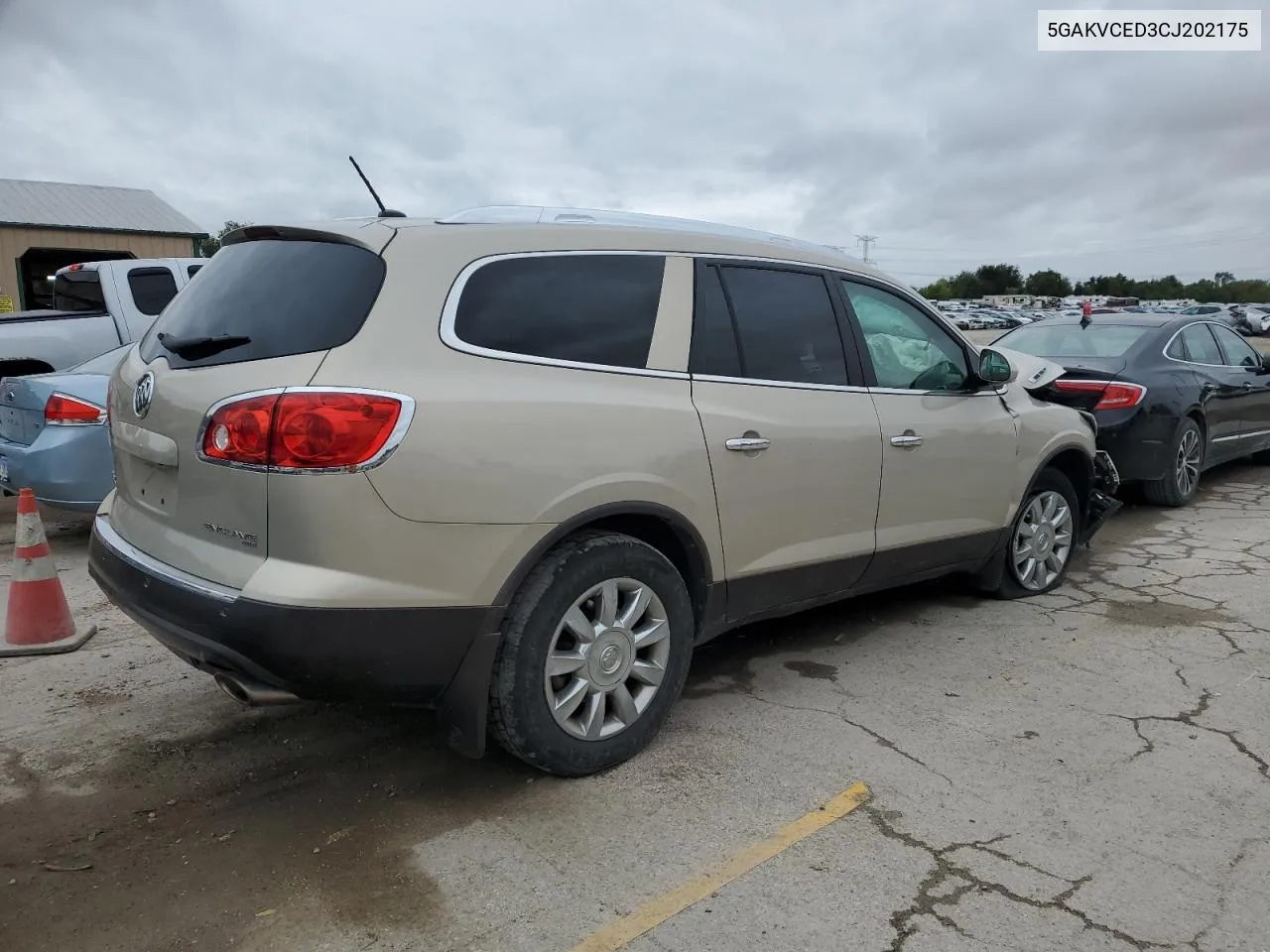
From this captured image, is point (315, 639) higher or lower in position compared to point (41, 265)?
lower

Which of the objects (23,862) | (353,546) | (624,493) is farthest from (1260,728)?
(23,862)

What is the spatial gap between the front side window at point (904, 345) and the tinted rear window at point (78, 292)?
739 cm

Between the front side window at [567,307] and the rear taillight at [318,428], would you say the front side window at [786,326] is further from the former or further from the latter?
the rear taillight at [318,428]

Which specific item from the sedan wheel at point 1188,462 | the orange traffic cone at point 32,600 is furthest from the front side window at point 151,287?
the sedan wheel at point 1188,462

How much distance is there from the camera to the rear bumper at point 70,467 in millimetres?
5887

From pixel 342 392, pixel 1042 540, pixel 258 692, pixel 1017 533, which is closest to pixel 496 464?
pixel 342 392

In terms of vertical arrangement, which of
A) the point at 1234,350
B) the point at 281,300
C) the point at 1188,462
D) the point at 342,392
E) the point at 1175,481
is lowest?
the point at 1175,481

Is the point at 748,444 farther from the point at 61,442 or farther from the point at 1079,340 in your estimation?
the point at 1079,340

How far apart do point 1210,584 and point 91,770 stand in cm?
576

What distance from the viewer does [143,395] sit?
10.3ft

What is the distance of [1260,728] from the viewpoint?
12.3 feet

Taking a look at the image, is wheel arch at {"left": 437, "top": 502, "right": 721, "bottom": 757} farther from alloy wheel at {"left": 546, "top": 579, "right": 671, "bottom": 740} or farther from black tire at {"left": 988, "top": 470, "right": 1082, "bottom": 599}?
black tire at {"left": 988, "top": 470, "right": 1082, "bottom": 599}

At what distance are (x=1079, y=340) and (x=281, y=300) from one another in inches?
276

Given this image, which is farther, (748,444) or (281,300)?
(748,444)
